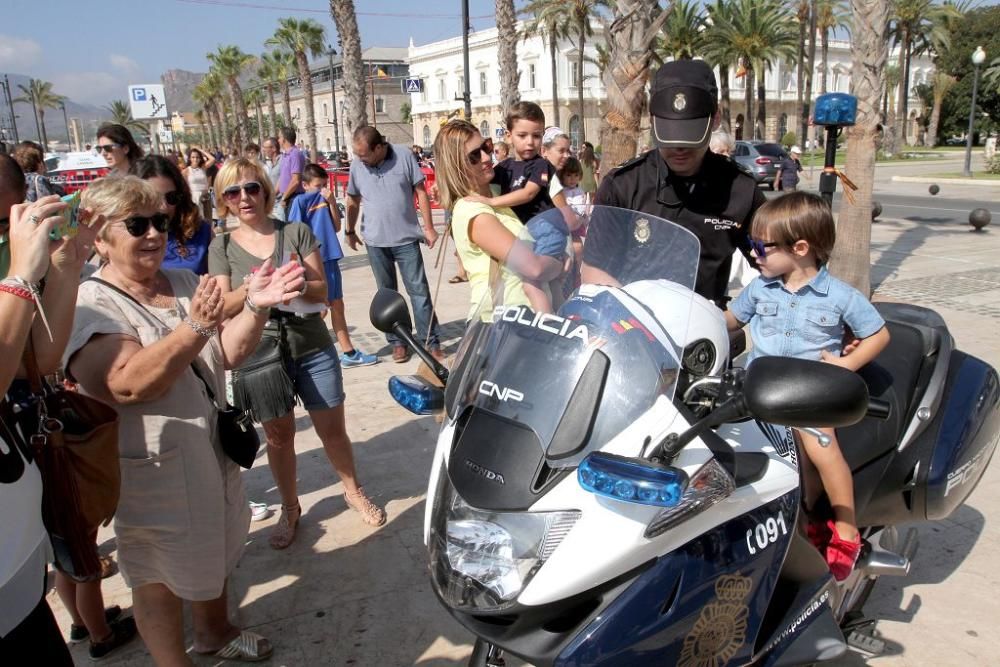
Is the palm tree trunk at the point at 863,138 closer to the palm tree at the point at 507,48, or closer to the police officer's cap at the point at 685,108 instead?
the police officer's cap at the point at 685,108

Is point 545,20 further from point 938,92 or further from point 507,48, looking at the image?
point 507,48

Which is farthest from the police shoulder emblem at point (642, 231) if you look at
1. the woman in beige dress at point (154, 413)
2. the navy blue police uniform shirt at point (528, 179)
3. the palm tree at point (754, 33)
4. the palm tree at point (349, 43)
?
the palm tree at point (754, 33)

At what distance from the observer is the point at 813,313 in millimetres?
2580

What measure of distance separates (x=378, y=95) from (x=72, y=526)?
284 feet

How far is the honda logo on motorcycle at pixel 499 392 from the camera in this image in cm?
158

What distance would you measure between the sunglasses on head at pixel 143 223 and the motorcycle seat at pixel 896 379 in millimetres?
2369

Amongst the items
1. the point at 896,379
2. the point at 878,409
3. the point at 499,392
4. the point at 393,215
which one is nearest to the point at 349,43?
the point at 393,215

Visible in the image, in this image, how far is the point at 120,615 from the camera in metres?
3.05

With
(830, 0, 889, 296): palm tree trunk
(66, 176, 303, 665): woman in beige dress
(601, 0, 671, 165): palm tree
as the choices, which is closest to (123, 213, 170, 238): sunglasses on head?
(66, 176, 303, 665): woman in beige dress

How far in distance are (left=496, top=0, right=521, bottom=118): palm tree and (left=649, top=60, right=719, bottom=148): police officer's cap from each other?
14696 millimetres

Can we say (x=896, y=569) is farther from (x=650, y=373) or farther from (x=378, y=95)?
(x=378, y=95)

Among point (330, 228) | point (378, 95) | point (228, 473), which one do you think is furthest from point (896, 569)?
point (378, 95)

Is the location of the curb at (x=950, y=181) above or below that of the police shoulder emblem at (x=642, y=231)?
below

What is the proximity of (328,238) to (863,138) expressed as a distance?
5415mm
